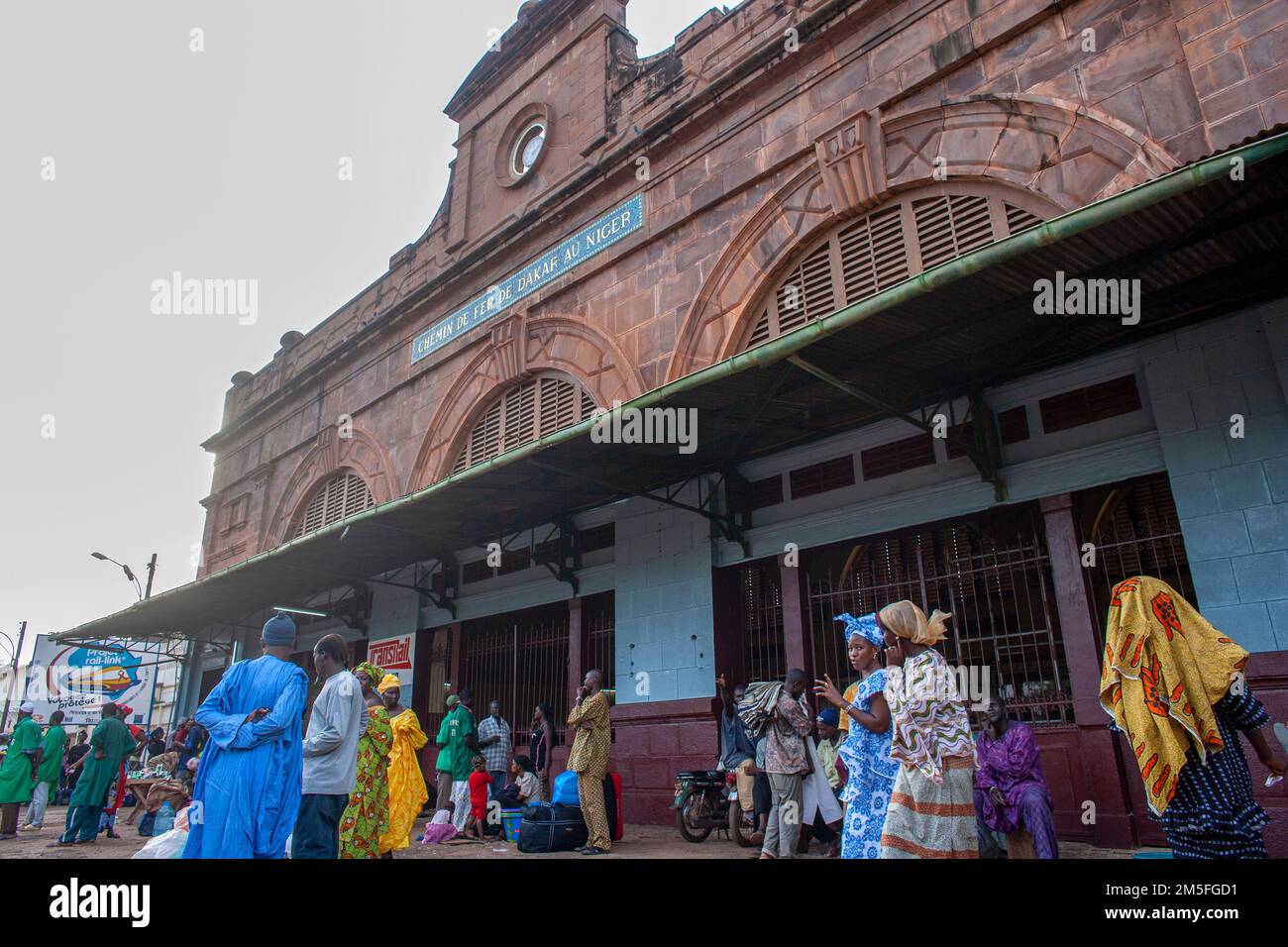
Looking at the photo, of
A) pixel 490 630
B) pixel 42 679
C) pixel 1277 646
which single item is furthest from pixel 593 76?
pixel 42 679

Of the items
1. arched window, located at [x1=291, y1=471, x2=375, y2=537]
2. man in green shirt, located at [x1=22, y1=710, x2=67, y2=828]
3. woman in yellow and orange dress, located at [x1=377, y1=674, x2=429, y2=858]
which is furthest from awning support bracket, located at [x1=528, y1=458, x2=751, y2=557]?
man in green shirt, located at [x1=22, y1=710, x2=67, y2=828]

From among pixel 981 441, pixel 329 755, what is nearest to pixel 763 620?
pixel 981 441

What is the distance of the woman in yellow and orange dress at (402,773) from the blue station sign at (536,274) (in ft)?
23.5

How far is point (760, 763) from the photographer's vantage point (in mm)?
6934

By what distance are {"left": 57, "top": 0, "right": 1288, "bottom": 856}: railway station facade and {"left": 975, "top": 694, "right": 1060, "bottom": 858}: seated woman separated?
4.65 ft

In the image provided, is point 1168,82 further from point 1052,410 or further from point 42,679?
point 42,679

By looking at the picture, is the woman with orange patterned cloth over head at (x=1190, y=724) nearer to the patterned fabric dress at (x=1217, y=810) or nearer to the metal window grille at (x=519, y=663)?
the patterned fabric dress at (x=1217, y=810)

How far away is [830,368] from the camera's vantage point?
7.48 m

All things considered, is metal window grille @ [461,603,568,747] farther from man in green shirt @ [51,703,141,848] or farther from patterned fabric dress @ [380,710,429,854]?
man in green shirt @ [51,703,141,848]

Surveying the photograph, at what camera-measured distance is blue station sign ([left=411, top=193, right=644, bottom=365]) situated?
40.0 ft

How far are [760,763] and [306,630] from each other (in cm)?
1286

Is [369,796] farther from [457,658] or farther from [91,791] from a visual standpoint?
[457,658]
